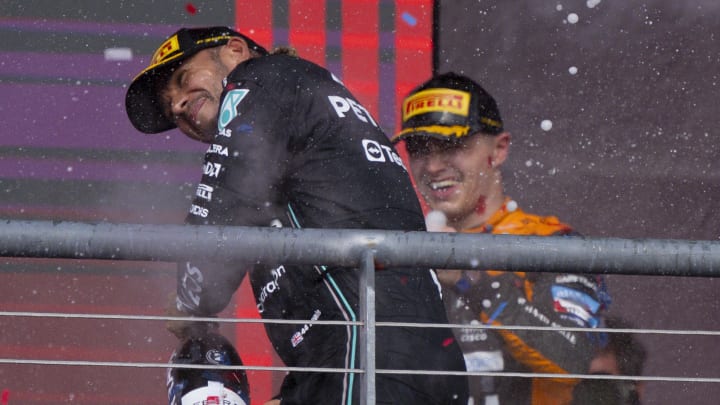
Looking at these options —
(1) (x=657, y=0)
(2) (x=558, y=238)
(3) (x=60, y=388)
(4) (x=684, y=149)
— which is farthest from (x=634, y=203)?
(2) (x=558, y=238)

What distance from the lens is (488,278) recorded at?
9.36 feet

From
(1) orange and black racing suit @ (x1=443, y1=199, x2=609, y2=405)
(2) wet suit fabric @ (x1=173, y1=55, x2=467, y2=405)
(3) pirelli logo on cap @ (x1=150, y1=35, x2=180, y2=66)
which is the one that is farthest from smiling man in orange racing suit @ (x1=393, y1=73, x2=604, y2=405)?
(3) pirelli logo on cap @ (x1=150, y1=35, x2=180, y2=66)

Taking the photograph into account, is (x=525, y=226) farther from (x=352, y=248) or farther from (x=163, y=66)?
(x=352, y=248)

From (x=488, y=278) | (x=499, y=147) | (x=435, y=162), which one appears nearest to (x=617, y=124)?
(x=499, y=147)

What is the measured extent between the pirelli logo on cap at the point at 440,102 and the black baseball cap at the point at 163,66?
767 millimetres


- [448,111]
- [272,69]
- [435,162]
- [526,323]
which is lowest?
[526,323]

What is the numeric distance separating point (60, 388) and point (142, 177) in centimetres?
74

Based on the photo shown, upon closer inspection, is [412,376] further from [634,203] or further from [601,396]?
[634,203]

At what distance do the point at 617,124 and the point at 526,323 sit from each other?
130cm

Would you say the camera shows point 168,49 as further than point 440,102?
No

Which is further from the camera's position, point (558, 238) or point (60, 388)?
point (60, 388)

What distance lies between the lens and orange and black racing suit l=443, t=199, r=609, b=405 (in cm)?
271

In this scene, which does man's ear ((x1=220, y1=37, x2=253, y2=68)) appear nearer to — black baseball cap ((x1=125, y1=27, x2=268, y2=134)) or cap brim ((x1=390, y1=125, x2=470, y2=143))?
black baseball cap ((x1=125, y1=27, x2=268, y2=134))

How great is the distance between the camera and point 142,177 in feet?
11.8
